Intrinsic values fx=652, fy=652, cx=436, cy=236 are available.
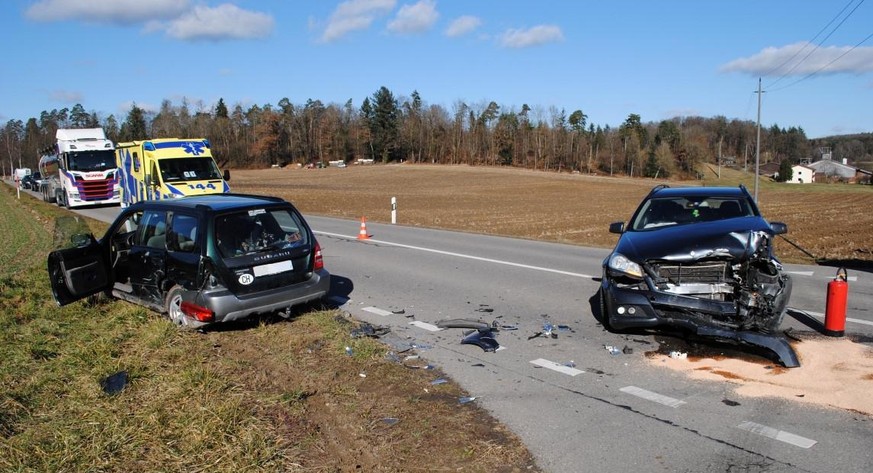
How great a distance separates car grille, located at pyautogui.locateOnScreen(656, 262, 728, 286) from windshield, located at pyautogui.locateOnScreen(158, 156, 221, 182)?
17.7 m

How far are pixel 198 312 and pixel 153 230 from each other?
1.56m

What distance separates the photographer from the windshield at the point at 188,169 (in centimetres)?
2081

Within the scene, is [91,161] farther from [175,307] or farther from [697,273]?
[697,273]

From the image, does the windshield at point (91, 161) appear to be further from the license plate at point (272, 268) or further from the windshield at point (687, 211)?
the windshield at point (687, 211)

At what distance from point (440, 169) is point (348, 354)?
90.8 m

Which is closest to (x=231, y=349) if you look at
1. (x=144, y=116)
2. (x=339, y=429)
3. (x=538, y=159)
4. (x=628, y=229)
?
(x=339, y=429)

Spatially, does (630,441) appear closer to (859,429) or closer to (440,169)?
(859,429)

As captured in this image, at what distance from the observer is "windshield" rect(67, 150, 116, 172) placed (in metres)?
30.2

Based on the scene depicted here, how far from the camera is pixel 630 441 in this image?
4555mm

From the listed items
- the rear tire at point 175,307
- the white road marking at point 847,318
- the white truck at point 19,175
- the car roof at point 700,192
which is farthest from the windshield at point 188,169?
the white truck at point 19,175

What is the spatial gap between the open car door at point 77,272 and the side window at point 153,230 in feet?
1.86

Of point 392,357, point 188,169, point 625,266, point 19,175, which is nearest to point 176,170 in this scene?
point 188,169

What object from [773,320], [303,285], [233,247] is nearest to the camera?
[773,320]

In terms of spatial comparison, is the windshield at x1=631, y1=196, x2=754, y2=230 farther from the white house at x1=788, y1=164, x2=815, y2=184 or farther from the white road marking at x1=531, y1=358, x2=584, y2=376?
the white house at x1=788, y1=164, x2=815, y2=184
